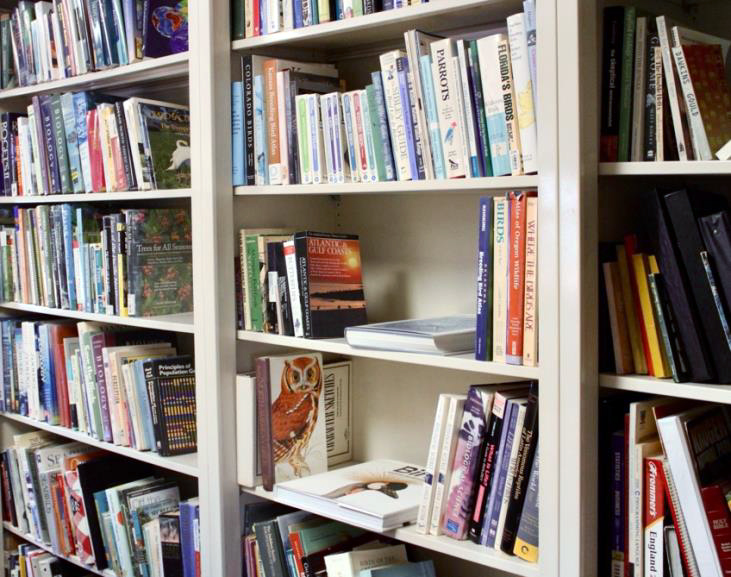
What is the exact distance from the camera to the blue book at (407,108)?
4.83ft

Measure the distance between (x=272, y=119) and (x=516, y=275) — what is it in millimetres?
660

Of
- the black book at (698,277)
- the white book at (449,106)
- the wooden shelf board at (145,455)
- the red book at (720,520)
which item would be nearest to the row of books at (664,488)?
the red book at (720,520)

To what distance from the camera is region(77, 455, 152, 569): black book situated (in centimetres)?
220

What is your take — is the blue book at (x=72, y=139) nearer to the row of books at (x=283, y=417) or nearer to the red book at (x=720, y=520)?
the row of books at (x=283, y=417)

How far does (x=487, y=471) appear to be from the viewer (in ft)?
4.62

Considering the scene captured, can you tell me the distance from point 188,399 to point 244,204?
0.52m

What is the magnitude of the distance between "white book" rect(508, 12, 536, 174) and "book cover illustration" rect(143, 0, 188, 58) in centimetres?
91

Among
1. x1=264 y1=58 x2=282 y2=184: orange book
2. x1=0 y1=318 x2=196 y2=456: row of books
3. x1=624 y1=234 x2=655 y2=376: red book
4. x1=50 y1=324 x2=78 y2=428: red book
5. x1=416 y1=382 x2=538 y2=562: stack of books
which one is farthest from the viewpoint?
x1=50 y1=324 x2=78 y2=428: red book

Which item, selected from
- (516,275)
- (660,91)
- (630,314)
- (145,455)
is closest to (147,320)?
(145,455)

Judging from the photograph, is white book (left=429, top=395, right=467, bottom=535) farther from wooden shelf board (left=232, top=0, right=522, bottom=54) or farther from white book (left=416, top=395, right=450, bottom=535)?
wooden shelf board (left=232, top=0, right=522, bottom=54)

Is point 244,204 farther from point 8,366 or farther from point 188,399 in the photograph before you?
point 8,366

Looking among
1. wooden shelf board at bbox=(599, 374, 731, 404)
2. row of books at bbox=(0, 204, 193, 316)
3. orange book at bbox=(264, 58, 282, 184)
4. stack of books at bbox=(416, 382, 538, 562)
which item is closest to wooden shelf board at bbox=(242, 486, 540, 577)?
stack of books at bbox=(416, 382, 538, 562)

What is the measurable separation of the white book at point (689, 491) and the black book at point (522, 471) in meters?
0.20

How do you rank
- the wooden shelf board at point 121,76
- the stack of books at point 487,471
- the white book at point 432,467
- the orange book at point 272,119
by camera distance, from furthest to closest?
the wooden shelf board at point 121,76, the orange book at point 272,119, the white book at point 432,467, the stack of books at point 487,471
